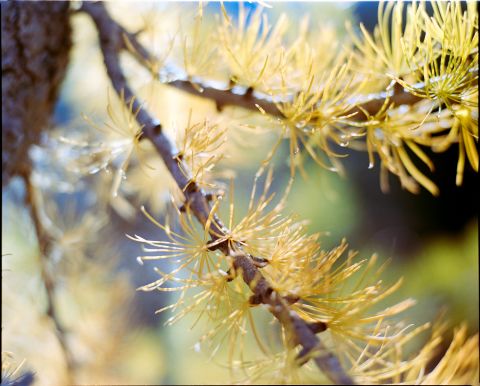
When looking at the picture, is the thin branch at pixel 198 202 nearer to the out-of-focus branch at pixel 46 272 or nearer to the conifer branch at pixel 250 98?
the conifer branch at pixel 250 98

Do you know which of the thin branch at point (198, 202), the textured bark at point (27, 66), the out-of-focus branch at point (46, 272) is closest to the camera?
the thin branch at point (198, 202)

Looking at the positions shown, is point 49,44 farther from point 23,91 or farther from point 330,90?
point 330,90

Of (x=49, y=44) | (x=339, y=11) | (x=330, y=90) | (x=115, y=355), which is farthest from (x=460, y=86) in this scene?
(x=339, y=11)

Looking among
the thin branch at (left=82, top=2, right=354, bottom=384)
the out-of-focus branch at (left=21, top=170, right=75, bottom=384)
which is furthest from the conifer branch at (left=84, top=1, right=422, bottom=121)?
the out-of-focus branch at (left=21, top=170, right=75, bottom=384)

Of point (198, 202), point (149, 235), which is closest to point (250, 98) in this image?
point (198, 202)

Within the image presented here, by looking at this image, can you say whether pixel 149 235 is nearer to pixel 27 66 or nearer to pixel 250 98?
pixel 27 66

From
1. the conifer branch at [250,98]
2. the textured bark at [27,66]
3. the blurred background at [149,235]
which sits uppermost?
the conifer branch at [250,98]

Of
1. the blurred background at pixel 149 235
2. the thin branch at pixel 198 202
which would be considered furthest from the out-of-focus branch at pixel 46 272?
the thin branch at pixel 198 202
